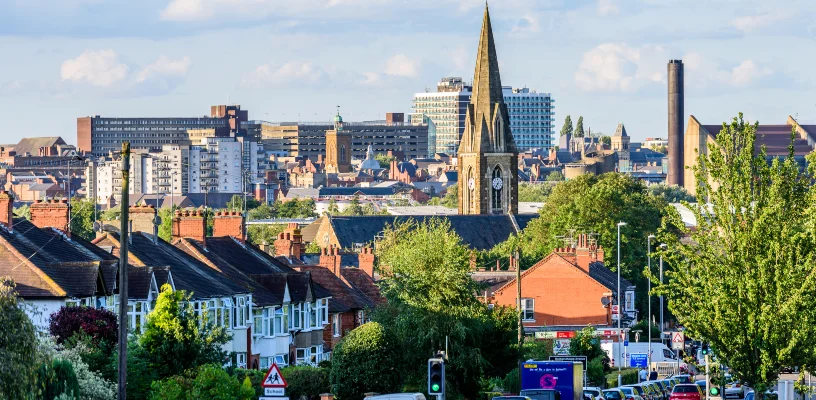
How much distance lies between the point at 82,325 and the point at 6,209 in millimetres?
8989

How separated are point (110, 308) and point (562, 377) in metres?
11.7

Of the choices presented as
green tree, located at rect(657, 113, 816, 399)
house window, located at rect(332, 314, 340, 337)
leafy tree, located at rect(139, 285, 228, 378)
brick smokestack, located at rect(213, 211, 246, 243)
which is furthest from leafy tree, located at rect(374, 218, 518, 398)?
green tree, located at rect(657, 113, 816, 399)

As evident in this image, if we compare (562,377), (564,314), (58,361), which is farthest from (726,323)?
(564,314)

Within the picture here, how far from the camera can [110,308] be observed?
149 ft

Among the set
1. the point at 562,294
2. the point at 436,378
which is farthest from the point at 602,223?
the point at 436,378

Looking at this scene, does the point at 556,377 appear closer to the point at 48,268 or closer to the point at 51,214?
the point at 48,268

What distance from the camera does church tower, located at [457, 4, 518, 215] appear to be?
152 metres

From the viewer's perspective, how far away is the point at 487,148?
15725cm

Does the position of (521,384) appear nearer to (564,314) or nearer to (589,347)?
(589,347)

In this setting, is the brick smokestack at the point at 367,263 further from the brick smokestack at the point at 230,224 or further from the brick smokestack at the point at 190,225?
the brick smokestack at the point at 190,225

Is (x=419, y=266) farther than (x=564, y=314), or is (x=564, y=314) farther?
(x=564, y=314)

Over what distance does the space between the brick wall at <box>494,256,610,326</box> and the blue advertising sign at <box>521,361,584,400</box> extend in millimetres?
33641

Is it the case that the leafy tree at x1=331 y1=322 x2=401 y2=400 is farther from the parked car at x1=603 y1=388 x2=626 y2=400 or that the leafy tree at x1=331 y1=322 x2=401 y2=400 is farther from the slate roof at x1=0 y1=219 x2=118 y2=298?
the slate roof at x1=0 y1=219 x2=118 y2=298

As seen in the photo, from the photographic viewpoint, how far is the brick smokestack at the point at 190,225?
59.0 metres
